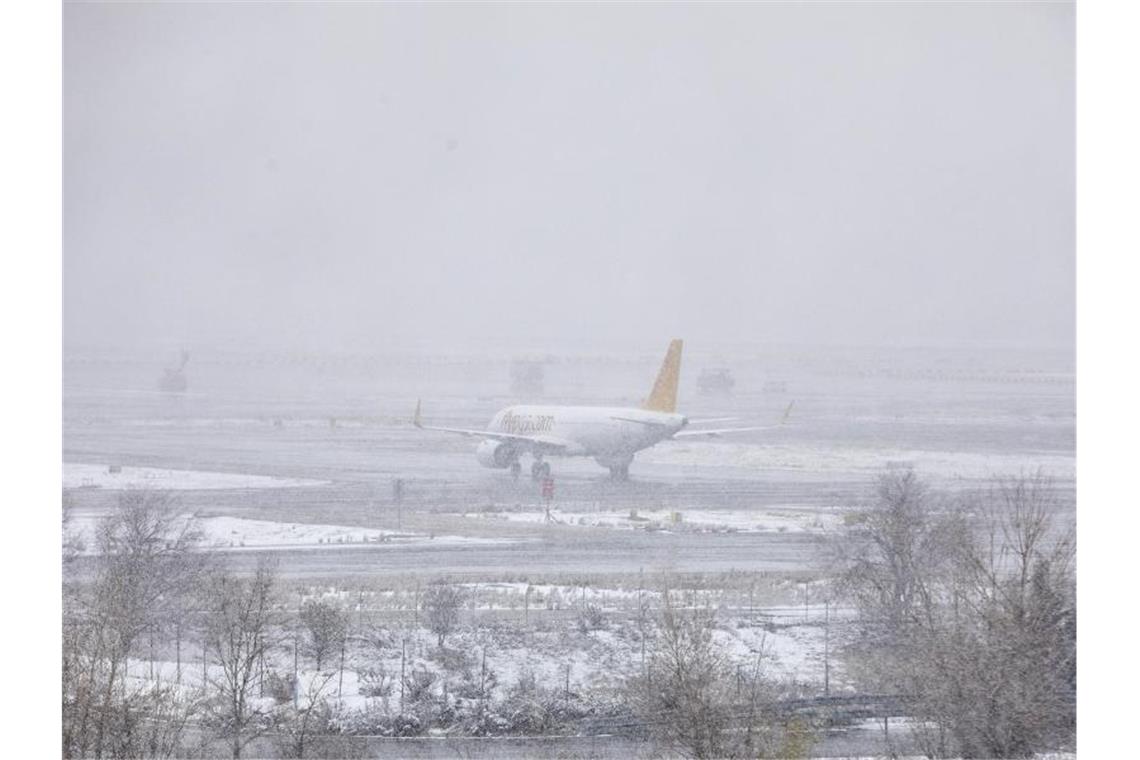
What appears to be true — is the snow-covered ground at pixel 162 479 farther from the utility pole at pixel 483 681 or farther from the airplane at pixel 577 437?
the utility pole at pixel 483 681

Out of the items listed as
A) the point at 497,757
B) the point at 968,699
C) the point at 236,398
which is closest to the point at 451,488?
the point at 497,757

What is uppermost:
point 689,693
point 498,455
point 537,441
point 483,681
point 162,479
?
point 537,441

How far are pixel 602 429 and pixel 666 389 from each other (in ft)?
7.69

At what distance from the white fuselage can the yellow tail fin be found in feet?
3.57

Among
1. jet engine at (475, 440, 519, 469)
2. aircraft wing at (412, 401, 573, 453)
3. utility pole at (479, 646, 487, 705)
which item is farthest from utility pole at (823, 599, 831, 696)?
jet engine at (475, 440, 519, 469)

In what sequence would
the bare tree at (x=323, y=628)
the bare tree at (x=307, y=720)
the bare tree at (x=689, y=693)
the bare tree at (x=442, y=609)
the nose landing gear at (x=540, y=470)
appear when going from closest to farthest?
the bare tree at (x=689, y=693), the bare tree at (x=307, y=720), the bare tree at (x=323, y=628), the bare tree at (x=442, y=609), the nose landing gear at (x=540, y=470)

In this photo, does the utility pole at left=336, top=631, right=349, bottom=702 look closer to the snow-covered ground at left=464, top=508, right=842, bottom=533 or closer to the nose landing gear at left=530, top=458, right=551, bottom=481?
the snow-covered ground at left=464, top=508, right=842, bottom=533

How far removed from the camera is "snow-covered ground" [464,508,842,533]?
18734 mm

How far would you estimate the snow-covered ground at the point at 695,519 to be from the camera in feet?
61.5

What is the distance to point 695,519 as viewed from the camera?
64.5ft

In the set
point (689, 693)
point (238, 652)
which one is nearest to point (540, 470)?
point (238, 652)

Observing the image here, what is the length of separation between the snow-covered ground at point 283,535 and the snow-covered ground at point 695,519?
1.90 m

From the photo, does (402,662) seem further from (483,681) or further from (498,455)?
(498,455)

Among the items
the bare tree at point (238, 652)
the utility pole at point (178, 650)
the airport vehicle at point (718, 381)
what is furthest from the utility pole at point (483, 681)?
the airport vehicle at point (718, 381)
